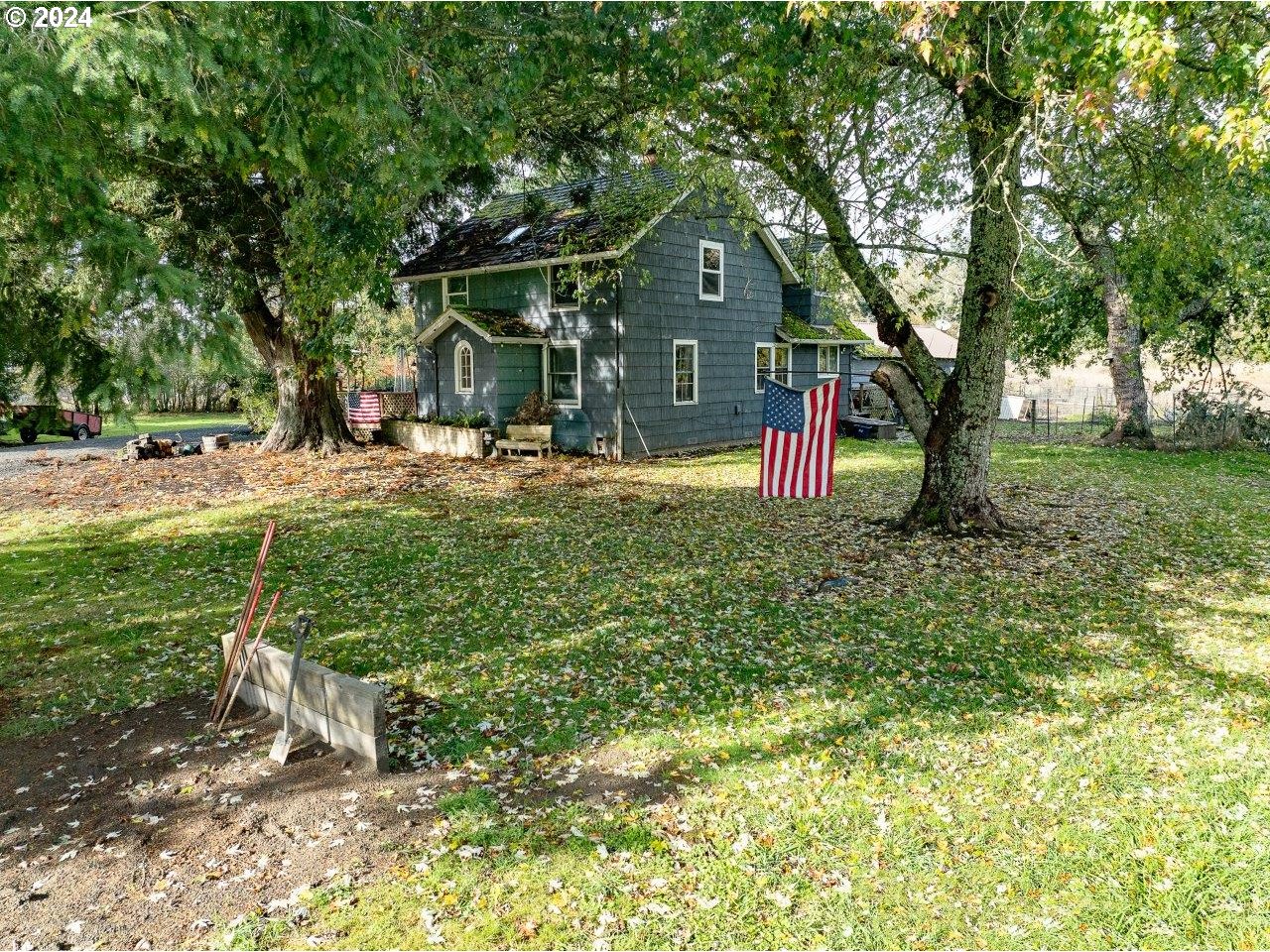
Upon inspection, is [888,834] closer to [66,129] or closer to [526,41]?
[66,129]

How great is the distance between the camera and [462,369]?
20.6 meters

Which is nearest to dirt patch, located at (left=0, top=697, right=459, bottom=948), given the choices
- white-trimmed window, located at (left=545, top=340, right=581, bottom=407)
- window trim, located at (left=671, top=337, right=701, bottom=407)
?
white-trimmed window, located at (left=545, top=340, right=581, bottom=407)

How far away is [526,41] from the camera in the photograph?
888 centimetres

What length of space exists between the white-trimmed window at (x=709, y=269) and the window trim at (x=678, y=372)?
151 cm

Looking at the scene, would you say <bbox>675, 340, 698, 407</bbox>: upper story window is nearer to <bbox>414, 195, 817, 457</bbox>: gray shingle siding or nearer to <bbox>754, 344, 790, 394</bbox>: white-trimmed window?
<bbox>414, 195, 817, 457</bbox>: gray shingle siding

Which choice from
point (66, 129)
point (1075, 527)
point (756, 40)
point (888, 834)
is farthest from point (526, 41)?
point (1075, 527)

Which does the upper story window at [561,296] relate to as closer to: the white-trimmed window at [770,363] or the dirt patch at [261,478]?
the dirt patch at [261,478]

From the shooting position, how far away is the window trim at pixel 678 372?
20456mm

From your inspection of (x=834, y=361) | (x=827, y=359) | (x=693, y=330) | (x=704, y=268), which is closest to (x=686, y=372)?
(x=693, y=330)

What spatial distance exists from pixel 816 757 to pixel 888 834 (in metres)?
0.85

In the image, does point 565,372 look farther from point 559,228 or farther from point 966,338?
point 966,338

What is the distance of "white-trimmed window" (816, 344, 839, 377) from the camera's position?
26.6m

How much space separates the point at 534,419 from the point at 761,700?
48.2 ft

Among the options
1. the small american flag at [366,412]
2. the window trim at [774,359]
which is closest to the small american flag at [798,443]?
the window trim at [774,359]
